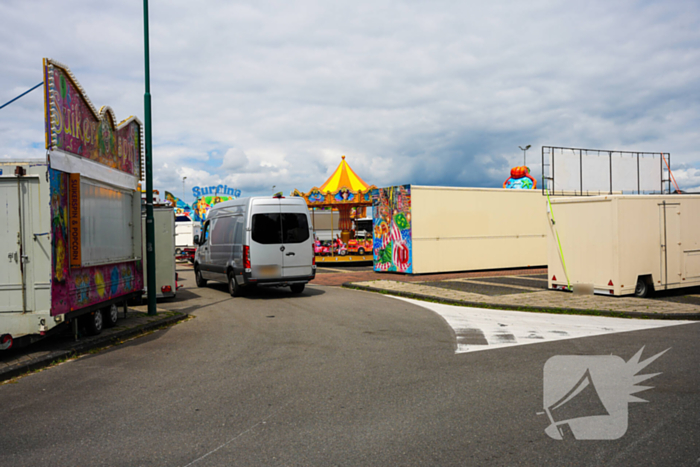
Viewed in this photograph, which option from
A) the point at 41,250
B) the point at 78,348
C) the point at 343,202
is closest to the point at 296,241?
the point at 78,348

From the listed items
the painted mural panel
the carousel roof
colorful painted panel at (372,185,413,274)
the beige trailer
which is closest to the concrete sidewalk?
the beige trailer

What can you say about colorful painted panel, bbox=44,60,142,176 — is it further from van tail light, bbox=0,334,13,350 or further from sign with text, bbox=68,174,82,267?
van tail light, bbox=0,334,13,350

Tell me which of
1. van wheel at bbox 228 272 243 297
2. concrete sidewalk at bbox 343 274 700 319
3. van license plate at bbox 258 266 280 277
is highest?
van license plate at bbox 258 266 280 277

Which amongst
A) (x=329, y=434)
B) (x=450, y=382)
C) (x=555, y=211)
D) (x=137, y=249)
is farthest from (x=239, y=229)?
(x=329, y=434)

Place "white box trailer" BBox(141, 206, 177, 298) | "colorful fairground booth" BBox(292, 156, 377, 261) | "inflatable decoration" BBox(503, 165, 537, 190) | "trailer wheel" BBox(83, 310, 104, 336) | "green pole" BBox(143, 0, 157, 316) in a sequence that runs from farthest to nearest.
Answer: "inflatable decoration" BBox(503, 165, 537, 190), "colorful fairground booth" BBox(292, 156, 377, 261), "white box trailer" BBox(141, 206, 177, 298), "green pole" BBox(143, 0, 157, 316), "trailer wheel" BBox(83, 310, 104, 336)

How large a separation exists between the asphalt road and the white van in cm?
502

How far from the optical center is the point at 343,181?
28.9 metres

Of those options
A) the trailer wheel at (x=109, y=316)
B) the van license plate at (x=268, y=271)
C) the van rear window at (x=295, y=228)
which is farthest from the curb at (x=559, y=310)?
the trailer wheel at (x=109, y=316)

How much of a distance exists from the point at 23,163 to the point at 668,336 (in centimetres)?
948

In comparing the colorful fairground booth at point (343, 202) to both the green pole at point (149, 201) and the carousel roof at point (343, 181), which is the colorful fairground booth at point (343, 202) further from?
the green pole at point (149, 201)

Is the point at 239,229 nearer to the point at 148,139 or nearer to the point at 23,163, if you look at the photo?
the point at 148,139

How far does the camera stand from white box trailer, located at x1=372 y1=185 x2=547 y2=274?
66.2ft

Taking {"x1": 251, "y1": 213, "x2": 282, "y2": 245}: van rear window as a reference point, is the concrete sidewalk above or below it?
below

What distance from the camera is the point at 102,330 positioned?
360 inches
